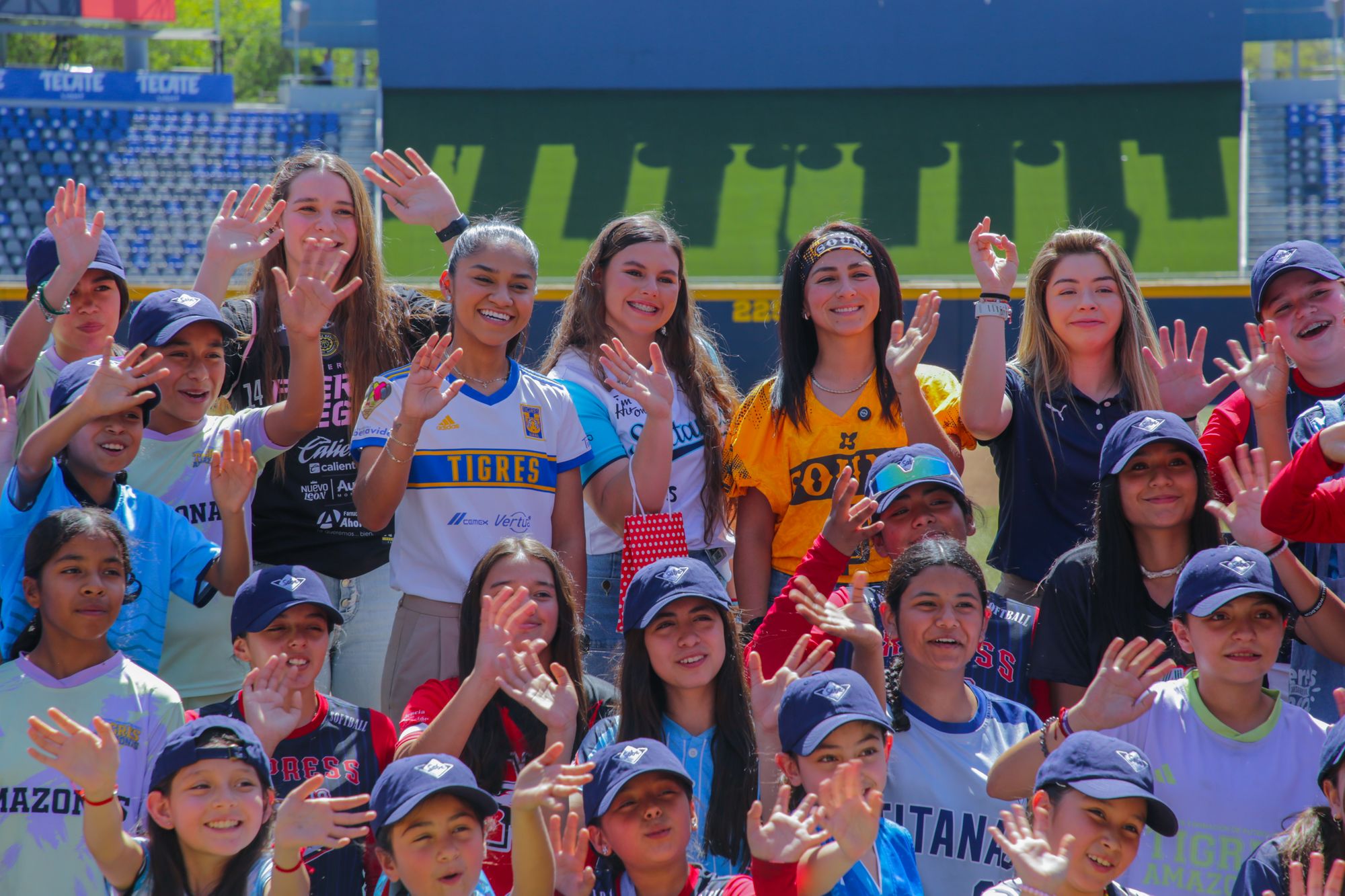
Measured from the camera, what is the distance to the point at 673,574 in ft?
12.6

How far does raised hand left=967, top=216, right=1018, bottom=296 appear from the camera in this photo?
4.88 metres

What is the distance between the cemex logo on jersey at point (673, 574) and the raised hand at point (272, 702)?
1063 millimetres

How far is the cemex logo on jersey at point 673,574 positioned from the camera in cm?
382

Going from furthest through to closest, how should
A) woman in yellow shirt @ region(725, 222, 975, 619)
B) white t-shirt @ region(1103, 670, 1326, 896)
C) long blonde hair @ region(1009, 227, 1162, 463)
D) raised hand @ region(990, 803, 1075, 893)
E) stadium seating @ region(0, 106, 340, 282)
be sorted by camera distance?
stadium seating @ region(0, 106, 340, 282) < long blonde hair @ region(1009, 227, 1162, 463) < woman in yellow shirt @ region(725, 222, 975, 619) < white t-shirt @ region(1103, 670, 1326, 896) < raised hand @ region(990, 803, 1075, 893)

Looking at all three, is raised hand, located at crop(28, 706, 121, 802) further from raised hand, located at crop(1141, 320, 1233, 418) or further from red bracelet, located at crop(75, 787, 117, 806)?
raised hand, located at crop(1141, 320, 1233, 418)

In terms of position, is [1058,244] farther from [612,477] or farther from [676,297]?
[612,477]

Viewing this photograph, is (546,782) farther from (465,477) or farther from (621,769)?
(465,477)

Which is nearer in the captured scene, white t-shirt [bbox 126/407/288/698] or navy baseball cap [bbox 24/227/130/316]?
white t-shirt [bbox 126/407/288/698]

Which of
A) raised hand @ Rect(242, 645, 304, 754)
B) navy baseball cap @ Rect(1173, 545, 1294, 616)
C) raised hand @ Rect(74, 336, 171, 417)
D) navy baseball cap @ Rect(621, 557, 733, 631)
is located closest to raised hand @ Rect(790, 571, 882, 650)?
navy baseball cap @ Rect(621, 557, 733, 631)

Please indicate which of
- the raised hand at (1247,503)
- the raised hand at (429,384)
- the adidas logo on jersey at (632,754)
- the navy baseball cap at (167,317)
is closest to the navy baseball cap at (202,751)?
the adidas logo on jersey at (632,754)

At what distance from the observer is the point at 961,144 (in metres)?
26.3

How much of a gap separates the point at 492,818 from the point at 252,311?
7.45 feet

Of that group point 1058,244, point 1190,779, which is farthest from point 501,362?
point 1190,779

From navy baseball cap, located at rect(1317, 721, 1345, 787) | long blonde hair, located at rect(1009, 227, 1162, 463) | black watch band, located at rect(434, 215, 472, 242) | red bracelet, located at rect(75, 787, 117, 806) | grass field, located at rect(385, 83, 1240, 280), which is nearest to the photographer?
navy baseball cap, located at rect(1317, 721, 1345, 787)
